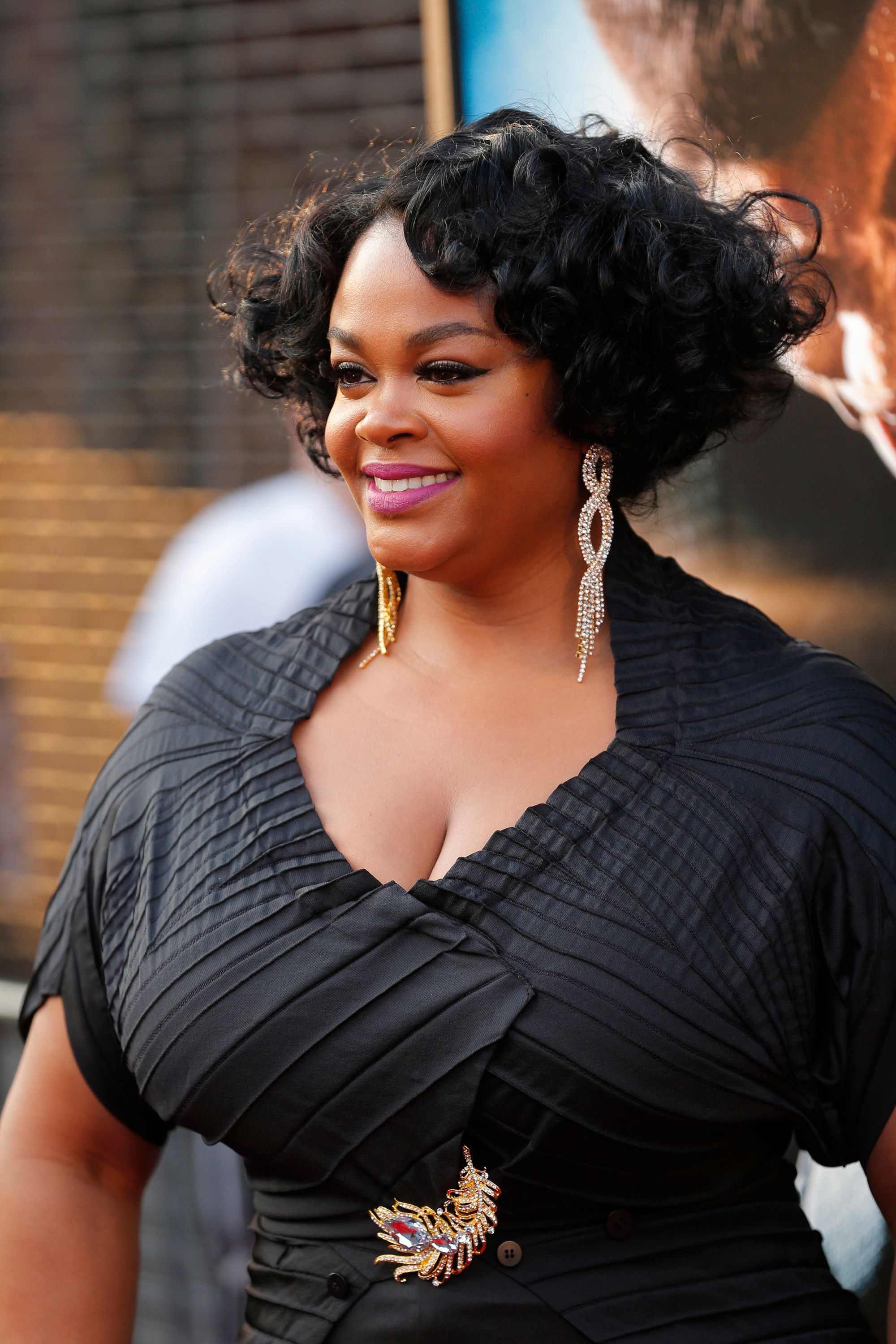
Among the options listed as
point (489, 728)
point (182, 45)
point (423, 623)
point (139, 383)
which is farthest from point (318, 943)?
point (182, 45)

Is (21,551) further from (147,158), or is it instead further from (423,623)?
(423,623)

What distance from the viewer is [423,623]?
1613 mm

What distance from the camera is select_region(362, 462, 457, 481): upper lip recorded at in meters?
1.39

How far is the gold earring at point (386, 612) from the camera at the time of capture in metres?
1.64

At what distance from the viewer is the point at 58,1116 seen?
157 centimetres

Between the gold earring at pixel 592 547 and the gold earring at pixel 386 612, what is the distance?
0.25 meters

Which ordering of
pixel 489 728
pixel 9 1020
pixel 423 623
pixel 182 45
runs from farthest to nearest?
pixel 9 1020 → pixel 182 45 → pixel 423 623 → pixel 489 728

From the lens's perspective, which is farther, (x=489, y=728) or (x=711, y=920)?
(x=489, y=728)

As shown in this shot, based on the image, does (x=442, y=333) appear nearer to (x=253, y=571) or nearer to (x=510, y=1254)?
(x=510, y=1254)

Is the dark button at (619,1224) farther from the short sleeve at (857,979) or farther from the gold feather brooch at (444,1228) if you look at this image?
the short sleeve at (857,979)

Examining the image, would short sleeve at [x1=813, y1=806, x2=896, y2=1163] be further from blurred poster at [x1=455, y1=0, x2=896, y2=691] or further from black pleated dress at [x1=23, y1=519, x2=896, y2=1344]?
blurred poster at [x1=455, y1=0, x2=896, y2=691]

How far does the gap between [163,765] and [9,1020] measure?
102 inches

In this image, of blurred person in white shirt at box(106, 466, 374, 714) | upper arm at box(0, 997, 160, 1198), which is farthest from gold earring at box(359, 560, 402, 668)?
blurred person in white shirt at box(106, 466, 374, 714)

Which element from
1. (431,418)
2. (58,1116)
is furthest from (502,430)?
(58,1116)
